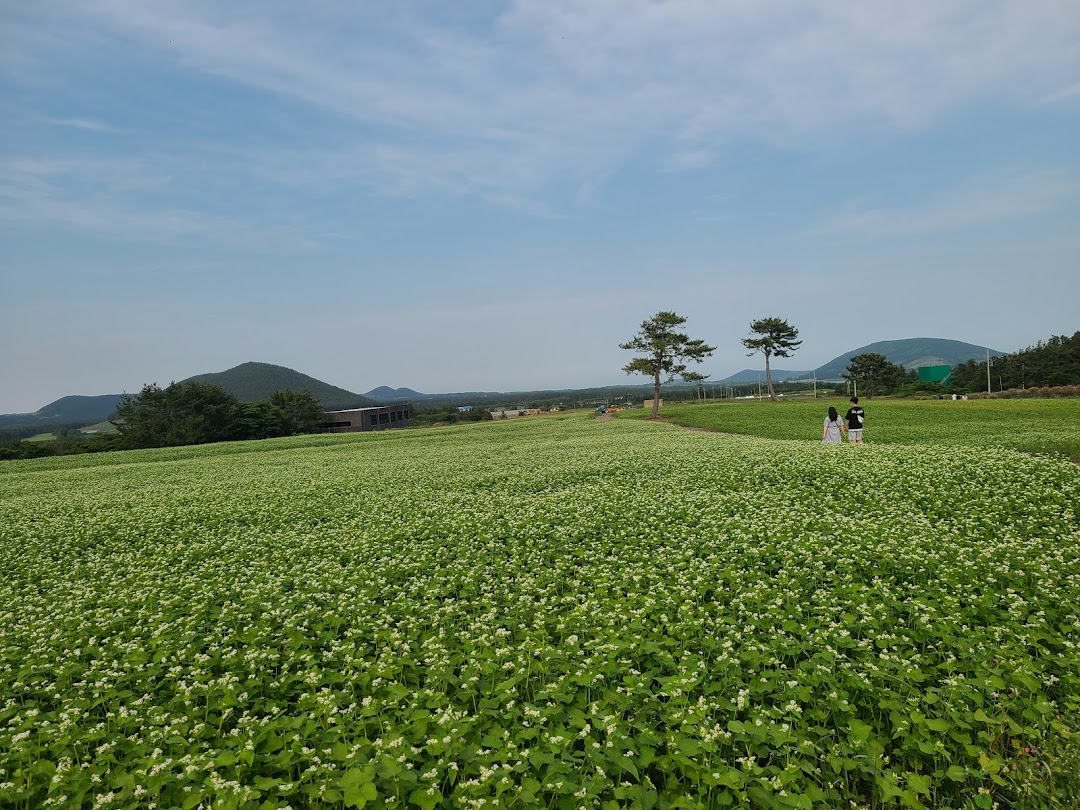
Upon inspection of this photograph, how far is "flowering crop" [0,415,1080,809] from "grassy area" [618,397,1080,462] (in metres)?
11.9

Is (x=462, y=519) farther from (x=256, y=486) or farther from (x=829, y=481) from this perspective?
(x=256, y=486)

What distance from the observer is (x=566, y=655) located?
6.57 m

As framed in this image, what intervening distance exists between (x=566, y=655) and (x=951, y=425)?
3702 centimetres

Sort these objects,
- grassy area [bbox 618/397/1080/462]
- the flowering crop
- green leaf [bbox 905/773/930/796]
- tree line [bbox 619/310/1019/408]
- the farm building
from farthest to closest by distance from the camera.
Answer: the farm building
tree line [bbox 619/310/1019/408]
grassy area [bbox 618/397/1080/462]
the flowering crop
green leaf [bbox 905/773/930/796]

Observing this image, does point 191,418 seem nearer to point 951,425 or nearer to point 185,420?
point 185,420

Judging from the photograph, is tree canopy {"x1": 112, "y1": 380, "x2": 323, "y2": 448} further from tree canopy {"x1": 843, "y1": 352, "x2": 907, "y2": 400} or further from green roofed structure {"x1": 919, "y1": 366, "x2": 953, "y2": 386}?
green roofed structure {"x1": 919, "y1": 366, "x2": 953, "y2": 386}

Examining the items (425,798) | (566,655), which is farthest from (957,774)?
(425,798)

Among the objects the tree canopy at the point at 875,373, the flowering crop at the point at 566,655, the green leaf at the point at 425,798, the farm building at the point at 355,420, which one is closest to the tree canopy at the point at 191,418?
the farm building at the point at 355,420

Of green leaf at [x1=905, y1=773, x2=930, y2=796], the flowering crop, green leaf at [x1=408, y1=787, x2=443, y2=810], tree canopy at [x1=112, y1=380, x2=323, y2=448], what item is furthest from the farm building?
green leaf at [x1=905, y1=773, x2=930, y2=796]

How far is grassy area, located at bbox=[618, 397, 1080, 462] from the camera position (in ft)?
77.2

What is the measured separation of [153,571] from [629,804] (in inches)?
415

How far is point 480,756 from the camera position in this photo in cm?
486

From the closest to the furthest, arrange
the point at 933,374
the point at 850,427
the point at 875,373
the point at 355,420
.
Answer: the point at 850,427
the point at 875,373
the point at 933,374
the point at 355,420

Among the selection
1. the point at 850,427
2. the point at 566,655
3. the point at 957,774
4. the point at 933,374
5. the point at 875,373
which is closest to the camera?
the point at 957,774
